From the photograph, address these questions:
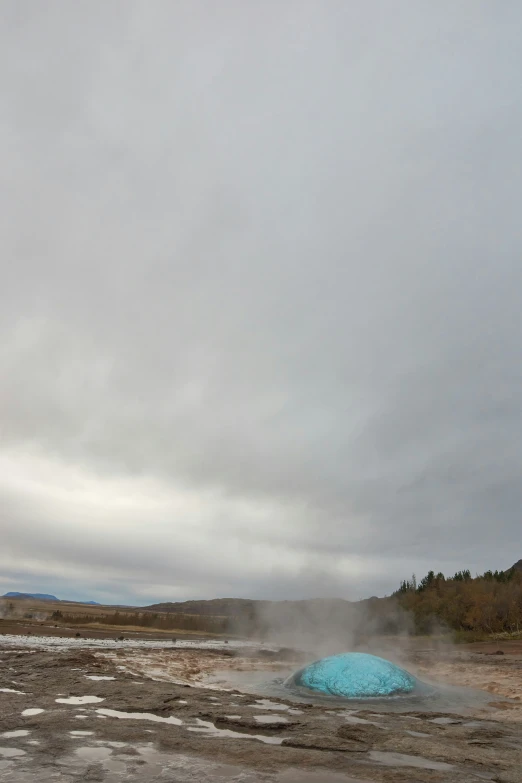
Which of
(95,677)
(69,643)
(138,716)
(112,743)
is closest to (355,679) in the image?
(95,677)

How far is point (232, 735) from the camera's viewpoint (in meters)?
12.1

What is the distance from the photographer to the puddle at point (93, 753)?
378 inches

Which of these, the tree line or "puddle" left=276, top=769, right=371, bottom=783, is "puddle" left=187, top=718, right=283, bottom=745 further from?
the tree line

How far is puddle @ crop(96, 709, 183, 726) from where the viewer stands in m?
13.4

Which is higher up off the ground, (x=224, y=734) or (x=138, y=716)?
(x=224, y=734)

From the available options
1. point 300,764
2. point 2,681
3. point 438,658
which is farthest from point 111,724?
point 438,658

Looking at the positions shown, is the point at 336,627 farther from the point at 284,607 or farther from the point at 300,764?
the point at 300,764

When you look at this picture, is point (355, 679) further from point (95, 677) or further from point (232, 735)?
point (232, 735)

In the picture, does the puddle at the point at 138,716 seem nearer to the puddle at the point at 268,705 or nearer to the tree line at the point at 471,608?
the puddle at the point at 268,705

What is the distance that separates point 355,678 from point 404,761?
42.5ft

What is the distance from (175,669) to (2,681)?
1244 centimetres

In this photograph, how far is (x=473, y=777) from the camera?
9.05m

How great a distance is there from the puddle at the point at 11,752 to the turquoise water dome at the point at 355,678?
47.4 ft

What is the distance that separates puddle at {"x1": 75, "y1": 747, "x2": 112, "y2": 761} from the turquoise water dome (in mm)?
13513
